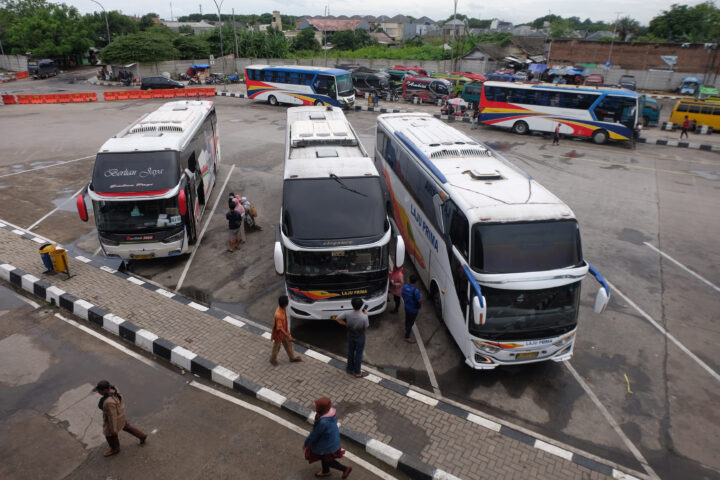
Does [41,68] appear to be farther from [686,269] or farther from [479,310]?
[686,269]

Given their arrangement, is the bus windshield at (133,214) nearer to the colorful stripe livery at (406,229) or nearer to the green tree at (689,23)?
the colorful stripe livery at (406,229)

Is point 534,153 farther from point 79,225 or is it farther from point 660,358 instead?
point 79,225

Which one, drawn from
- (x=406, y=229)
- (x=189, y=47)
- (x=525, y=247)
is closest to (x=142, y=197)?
(x=406, y=229)

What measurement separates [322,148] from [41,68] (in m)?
57.1

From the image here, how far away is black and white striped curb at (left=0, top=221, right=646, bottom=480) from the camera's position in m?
6.18

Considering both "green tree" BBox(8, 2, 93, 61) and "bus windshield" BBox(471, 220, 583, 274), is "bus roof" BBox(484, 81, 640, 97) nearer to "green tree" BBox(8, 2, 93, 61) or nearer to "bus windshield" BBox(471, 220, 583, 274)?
"bus windshield" BBox(471, 220, 583, 274)

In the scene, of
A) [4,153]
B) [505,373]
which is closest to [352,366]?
[505,373]

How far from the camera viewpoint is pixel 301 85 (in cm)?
3139

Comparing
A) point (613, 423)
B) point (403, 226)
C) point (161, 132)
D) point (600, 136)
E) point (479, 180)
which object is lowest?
point (613, 423)

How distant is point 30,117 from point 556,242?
34.2 m

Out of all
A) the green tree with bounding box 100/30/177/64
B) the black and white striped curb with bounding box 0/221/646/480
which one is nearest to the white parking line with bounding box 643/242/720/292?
the black and white striped curb with bounding box 0/221/646/480

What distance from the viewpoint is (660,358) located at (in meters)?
8.50

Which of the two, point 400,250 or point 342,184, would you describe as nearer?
point 400,250

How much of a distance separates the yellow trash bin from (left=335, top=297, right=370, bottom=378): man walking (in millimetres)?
7325
